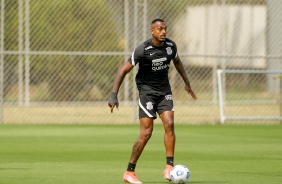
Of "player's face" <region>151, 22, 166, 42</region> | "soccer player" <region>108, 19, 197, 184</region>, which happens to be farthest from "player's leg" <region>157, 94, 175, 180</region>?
"player's face" <region>151, 22, 166, 42</region>

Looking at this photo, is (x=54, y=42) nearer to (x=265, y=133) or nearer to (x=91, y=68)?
(x=91, y=68)

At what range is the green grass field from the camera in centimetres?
1179

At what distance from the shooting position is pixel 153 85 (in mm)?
11711

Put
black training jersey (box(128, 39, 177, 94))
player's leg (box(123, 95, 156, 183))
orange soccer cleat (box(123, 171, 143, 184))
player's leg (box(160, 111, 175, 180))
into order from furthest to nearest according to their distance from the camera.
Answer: black training jersey (box(128, 39, 177, 94)) → player's leg (box(123, 95, 156, 183)) → player's leg (box(160, 111, 175, 180)) → orange soccer cleat (box(123, 171, 143, 184))

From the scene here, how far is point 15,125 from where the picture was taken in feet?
73.0

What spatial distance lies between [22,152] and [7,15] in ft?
28.7

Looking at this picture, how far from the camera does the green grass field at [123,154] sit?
11.8 m

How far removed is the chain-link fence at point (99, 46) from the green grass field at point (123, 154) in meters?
2.04

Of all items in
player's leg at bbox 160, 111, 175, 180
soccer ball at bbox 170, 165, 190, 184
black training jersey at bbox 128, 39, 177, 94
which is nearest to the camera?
soccer ball at bbox 170, 165, 190, 184

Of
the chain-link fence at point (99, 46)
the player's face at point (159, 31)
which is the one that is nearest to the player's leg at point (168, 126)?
the player's face at point (159, 31)

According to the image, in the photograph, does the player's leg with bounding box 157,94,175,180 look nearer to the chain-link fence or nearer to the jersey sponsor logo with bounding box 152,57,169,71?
the jersey sponsor logo with bounding box 152,57,169,71

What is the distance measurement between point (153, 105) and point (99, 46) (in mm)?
12967

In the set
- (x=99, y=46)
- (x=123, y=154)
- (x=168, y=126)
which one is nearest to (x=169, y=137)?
(x=168, y=126)

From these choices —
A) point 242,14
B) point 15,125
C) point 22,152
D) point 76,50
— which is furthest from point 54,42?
point 22,152
